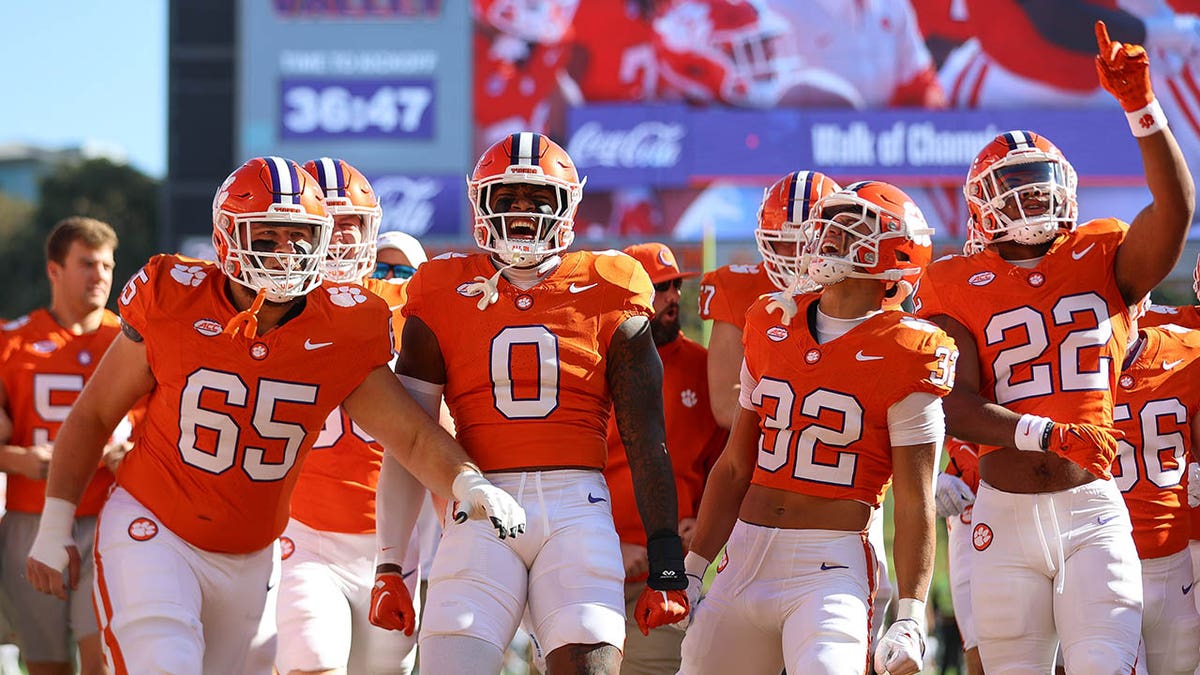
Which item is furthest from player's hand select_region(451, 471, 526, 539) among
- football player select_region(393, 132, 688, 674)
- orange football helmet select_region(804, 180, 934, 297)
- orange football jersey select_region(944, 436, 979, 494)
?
orange football jersey select_region(944, 436, 979, 494)

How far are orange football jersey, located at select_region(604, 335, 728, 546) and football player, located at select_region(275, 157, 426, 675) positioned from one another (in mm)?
789

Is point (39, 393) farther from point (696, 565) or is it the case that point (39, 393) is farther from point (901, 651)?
point (901, 651)

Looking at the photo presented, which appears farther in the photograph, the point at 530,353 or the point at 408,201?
the point at 408,201

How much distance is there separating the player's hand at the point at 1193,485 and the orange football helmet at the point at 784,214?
1.61m

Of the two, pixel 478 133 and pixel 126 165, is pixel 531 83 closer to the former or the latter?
pixel 478 133

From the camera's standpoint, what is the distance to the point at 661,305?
5730 mm

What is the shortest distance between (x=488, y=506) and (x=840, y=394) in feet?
3.27

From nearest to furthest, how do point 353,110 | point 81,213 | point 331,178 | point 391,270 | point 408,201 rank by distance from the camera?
point 331,178
point 391,270
point 408,201
point 353,110
point 81,213

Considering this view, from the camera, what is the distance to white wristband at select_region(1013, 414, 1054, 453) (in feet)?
14.3

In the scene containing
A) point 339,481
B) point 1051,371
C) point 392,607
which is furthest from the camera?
point 339,481

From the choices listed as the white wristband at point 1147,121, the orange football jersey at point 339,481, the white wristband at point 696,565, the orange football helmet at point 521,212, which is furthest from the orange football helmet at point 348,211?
the white wristband at point 1147,121

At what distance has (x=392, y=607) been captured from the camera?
13.6 ft

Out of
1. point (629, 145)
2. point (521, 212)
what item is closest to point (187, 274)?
point (521, 212)

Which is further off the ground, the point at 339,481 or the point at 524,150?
the point at 524,150
